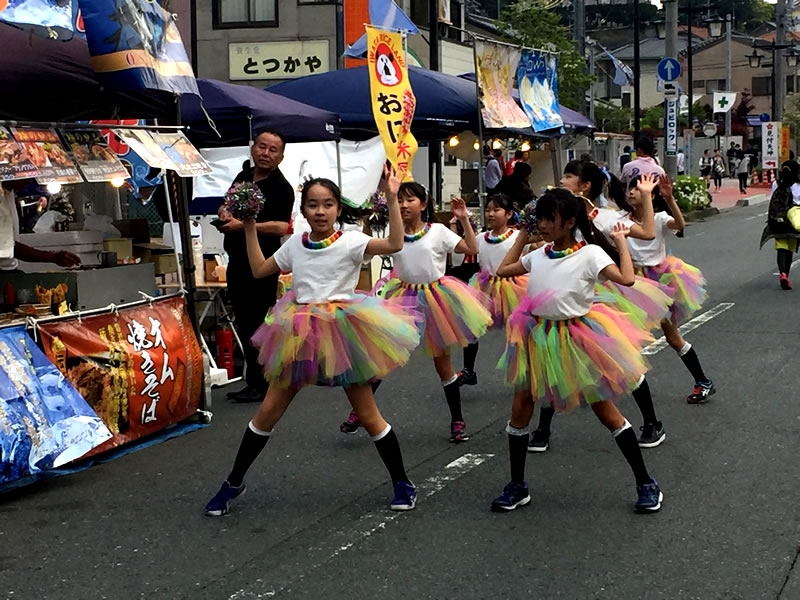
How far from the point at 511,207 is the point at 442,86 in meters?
6.93

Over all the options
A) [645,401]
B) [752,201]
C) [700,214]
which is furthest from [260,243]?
[752,201]

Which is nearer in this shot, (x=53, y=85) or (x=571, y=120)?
(x=53, y=85)

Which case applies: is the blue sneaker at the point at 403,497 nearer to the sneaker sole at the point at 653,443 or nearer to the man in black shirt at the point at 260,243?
the sneaker sole at the point at 653,443

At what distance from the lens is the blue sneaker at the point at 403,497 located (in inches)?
223

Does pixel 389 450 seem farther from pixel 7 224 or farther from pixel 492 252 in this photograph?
pixel 7 224

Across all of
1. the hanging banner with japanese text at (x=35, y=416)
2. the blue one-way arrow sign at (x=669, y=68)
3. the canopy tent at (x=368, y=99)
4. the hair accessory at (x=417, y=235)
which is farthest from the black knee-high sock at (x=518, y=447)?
the blue one-way arrow sign at (x=669, y=68)

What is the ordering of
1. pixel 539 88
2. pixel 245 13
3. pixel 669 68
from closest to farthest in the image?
pixel 539 88, pixel 245 13, pixel 669 68

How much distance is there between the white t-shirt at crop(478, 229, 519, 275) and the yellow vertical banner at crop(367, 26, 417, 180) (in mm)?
3728

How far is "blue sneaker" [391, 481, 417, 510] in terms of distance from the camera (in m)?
5.67

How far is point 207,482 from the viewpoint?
6.37 metres

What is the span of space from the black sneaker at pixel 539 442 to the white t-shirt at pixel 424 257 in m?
1.29

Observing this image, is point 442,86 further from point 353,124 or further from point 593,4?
point 593,4

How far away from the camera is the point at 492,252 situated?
8.38 metres

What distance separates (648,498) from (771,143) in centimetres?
3950
